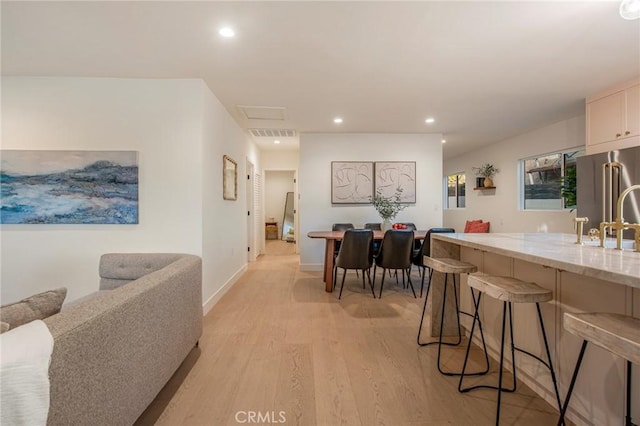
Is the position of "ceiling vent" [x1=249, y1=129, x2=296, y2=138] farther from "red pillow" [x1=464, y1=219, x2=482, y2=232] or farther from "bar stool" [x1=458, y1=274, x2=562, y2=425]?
"red pillow" [x1=464, y1=219, x2=482, y2=232]

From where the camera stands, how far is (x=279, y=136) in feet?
17.6

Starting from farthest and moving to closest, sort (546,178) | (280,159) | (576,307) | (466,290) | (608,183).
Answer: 1. (280,159)
2. (546,178)
3. (608,183)
4. (466,290)
5. (576,307)

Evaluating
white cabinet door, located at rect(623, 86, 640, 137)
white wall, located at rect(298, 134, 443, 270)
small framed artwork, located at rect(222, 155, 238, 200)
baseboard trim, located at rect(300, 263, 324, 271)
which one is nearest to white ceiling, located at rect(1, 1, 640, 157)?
white cabinet door, located at rect(623, 86, 640, 137)

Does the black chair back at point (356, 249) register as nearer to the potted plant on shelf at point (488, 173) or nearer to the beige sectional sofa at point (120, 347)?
the beige sectional sofa at point (120, 347)

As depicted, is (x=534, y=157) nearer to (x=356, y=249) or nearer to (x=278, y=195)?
(x=356, y=249)

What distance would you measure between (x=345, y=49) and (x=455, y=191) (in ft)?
20.3

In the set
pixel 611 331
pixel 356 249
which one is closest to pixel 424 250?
pixel 356 249

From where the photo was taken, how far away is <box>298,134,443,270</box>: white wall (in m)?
5.07

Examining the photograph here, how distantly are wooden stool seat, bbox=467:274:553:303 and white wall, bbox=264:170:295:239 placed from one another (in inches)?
305

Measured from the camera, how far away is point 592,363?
1.42m

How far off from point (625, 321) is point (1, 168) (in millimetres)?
4683

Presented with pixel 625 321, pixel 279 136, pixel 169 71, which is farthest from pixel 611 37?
pixel 279 136

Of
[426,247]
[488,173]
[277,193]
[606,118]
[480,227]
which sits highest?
[606,118]

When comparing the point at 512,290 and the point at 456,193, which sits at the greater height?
the point at 456,193
